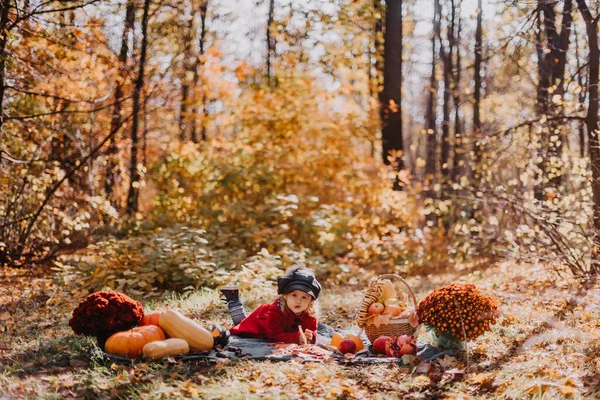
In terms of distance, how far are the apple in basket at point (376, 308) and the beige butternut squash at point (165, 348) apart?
1668 mm

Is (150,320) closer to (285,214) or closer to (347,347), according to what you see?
(347,347)

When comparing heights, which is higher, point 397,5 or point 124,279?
point 397,5

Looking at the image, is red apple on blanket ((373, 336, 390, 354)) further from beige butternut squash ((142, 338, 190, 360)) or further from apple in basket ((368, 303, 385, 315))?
beige butternut squash ((142, 338, 190, 360))

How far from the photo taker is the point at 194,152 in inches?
454

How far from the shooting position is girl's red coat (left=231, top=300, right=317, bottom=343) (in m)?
5.56

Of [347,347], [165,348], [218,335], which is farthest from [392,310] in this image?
[165,348]

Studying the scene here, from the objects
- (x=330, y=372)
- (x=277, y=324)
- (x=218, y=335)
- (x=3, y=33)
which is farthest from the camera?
(x=3, y=33)

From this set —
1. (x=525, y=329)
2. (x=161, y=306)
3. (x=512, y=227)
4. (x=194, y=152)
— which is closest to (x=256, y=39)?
(x=194, y=152)

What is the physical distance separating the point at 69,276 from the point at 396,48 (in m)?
8.44

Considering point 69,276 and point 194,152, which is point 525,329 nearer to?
point 69,276

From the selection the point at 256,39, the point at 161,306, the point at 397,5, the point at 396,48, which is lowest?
the point at 161,306

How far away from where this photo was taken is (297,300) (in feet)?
17.8

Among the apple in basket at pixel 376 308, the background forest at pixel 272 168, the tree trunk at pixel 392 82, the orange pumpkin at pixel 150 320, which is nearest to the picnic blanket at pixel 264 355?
the apple in basket at pixel 376 308

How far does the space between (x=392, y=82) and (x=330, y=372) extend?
962 cm
